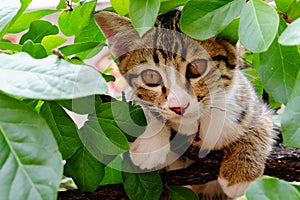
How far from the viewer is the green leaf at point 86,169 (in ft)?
2.46

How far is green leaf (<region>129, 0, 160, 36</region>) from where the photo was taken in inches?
24.3

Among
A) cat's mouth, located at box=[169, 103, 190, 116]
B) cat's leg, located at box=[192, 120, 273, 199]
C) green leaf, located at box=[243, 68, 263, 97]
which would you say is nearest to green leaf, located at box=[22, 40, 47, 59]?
cat's mouth, located at box=[169, 103, 190, 116]

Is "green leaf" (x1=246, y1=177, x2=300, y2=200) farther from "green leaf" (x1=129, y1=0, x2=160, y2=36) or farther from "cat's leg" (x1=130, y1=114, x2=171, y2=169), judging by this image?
"cat's leg" (x1=130, y1=114, x2=171, y2=169)

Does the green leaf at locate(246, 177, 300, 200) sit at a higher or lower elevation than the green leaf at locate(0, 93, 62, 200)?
lower

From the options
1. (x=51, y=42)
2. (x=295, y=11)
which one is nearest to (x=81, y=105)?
(x=51, y=42)

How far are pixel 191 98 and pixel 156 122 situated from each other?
10 cm

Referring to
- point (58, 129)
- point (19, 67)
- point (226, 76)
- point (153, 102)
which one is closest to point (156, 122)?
point (153, 102)

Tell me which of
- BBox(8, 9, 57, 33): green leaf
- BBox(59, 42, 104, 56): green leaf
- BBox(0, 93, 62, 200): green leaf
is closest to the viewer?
BBox(0, 93, 62, 200): green leaf

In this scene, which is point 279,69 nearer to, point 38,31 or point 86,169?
point 86,169

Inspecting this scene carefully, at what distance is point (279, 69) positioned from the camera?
0.68 meters

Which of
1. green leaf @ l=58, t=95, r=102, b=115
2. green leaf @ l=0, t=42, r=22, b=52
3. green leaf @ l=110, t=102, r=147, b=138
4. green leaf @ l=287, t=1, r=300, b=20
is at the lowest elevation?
green leaf @ l=110, t=102, r=147, b=138

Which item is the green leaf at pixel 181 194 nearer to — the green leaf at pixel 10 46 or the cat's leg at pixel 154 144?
the cat's leg at pixel 154 144

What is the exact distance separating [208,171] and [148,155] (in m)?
0.12

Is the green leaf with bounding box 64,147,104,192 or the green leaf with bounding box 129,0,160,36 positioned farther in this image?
the green leaf with bounding box 64,147,104,192
